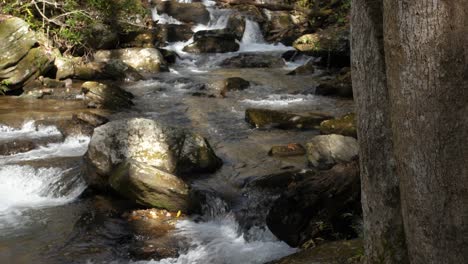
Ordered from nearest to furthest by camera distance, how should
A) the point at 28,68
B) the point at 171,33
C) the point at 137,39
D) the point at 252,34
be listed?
the point at 28,68 < the point at 137,39 < the point at 171,33 < the point at 252,34

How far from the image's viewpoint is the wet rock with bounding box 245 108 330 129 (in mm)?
9703

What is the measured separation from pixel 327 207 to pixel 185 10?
1946 centimetres

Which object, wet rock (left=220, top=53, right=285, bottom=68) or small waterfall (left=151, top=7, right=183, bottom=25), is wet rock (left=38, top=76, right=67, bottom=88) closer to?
wet rock (left=220, top=53, right=285, bottom=68)

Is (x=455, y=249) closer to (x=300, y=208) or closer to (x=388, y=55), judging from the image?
(x=388, y=55)

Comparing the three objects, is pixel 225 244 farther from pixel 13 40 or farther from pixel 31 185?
pixel 13 40

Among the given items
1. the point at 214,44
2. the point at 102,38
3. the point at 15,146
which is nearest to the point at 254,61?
the point at 214,44

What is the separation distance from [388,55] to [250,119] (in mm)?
7847

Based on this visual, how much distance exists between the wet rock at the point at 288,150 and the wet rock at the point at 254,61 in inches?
366

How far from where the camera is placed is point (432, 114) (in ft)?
6.91

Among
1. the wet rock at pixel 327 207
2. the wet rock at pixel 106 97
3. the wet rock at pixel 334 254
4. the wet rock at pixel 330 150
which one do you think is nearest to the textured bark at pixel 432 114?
the wet rock at pixel 334 254

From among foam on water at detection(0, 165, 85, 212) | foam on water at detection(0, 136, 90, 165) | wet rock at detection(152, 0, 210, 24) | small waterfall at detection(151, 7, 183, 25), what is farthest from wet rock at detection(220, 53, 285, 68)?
foam on water at detection(0, 165, 85, 212)

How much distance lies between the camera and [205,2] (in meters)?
24.9

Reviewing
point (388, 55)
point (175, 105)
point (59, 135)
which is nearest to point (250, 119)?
point (175, 105)

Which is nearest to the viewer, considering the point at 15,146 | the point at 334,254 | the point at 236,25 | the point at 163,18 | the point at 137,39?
the point at 334,254
